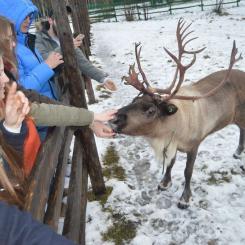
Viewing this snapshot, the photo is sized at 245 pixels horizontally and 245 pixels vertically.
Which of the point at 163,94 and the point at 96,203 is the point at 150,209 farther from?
the point at 163,94

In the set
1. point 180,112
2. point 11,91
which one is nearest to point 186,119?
point 180,112

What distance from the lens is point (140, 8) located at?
22969mm

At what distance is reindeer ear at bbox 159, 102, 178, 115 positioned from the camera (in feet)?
10.0

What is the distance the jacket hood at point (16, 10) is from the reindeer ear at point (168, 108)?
1.34 meters

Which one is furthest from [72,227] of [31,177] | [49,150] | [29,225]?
[29,225]

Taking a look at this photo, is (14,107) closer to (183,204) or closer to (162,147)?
(162,147)

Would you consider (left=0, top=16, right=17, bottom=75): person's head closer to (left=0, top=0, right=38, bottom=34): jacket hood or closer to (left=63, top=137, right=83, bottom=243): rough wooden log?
(left=0, top=0, right=38, bottom=34): jacket hood

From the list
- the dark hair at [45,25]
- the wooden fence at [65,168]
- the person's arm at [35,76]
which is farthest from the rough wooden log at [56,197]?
the dark hair at [45,25]

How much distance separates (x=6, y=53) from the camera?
2.00m

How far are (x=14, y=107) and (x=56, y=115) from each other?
0.58 meters

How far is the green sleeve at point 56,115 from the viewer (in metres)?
2.04

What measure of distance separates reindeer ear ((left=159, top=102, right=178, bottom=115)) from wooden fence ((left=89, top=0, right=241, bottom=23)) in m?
18.4

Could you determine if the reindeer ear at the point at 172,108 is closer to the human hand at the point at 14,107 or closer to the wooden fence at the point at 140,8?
the human hand at the point at 14,107

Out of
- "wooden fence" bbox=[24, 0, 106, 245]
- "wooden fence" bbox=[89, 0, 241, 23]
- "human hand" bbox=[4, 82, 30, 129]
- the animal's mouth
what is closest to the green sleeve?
"wooden fence" bbox=[24, 0, 106, 245]
